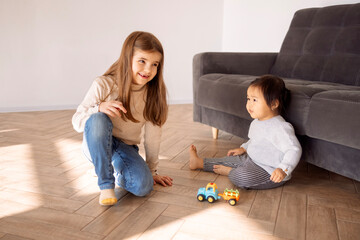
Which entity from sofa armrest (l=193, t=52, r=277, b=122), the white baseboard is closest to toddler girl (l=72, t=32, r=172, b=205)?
sofa armrest (l=193, t=52, r=277, b=122)

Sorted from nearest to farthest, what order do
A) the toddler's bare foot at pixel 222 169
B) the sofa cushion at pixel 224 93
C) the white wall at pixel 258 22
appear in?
the toddler's bare foot at pixel 222 169 < the sofa cushion at pixel 224 93 < the white wall at pixel 258 22

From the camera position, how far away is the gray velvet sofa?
1.27 m

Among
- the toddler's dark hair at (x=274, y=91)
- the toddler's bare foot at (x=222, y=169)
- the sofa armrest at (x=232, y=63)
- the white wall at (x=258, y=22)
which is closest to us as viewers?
the toddler's dark hair at (x=274, y=91)

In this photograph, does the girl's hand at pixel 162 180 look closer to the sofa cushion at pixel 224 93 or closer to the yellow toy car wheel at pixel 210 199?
the yellow toy car wheel at pixel 210 199

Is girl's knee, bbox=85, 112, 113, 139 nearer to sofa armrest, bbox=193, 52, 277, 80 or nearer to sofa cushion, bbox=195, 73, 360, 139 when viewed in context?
sofa cushion, bbox=195, 73, 360, 139

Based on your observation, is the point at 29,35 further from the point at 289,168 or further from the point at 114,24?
the point at 289,168

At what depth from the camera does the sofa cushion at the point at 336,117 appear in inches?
47.3

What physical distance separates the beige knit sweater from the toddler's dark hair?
0.49m

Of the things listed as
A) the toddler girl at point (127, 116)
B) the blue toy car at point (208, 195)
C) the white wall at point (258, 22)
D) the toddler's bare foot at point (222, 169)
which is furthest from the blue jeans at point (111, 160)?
the white wall at point (258, 22)

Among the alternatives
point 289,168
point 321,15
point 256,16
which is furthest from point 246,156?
point 256,16

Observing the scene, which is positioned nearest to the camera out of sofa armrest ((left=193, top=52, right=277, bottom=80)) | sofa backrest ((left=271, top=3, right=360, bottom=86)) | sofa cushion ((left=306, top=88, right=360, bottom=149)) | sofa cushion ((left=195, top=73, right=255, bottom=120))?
sofa cushion ((left=306, top=88, right=360, bottom=149))

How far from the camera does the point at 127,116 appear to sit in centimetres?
135

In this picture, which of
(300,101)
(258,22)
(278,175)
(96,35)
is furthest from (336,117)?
(96,35)

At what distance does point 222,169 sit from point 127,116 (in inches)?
21.3
